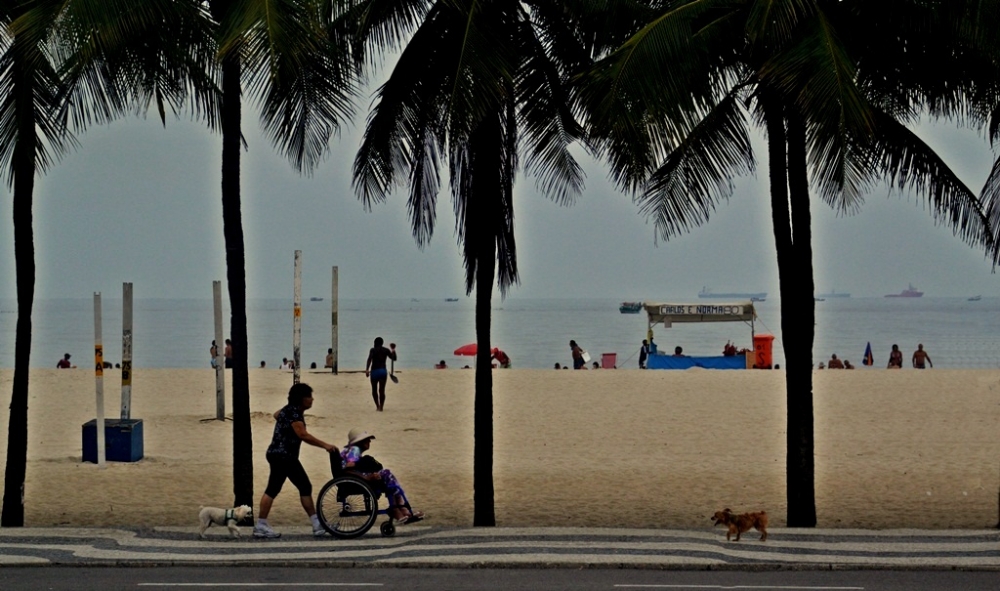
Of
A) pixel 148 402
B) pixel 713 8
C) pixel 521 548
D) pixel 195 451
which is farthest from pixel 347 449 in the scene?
pixel 148 402

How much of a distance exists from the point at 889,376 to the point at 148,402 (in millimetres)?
21397

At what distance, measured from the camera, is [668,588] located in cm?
929

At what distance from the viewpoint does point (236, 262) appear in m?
12.6

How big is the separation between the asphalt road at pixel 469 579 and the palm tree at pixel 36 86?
2.76 meters

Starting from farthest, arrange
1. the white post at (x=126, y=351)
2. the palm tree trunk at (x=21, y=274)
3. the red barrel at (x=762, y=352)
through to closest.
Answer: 1. the red barrel at (x=762, y=352)
2. the white post at (x=126, y=351)
3. the palm tree trunk at (x=21, y=274)

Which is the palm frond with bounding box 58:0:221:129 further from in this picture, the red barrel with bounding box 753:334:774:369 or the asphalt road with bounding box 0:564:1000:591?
the red barrel with bounding box 753:334:774:369

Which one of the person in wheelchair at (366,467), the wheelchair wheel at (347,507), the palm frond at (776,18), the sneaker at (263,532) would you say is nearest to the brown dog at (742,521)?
the person in wheelchair at (366,467)

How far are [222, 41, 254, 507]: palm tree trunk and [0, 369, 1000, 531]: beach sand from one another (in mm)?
1223

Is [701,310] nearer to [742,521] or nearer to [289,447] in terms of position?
[742,521]

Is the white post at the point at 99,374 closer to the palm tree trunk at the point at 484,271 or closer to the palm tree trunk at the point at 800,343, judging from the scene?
the palm tree trunk at the point at 484,271

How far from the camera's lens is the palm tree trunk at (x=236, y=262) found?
12.4m

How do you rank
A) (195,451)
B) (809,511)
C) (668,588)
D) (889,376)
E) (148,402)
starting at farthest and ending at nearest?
(889,376), (148,402), (195,451), (809,511), (668,588)

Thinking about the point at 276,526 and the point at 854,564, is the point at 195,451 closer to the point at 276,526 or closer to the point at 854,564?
the point at 276,526

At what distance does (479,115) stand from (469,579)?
435 centimetres
